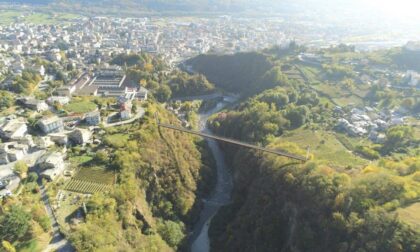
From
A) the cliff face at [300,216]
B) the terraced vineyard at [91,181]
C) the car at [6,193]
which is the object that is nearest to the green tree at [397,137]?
the cliff face at [300,216]

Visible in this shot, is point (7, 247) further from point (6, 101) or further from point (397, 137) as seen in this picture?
point (397, 137)

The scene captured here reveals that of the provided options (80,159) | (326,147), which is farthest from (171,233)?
(326,147)

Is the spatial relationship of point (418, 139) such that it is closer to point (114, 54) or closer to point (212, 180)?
point (212, 180)

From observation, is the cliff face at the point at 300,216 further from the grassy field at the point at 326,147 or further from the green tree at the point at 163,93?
the green tree at the point at 163,93

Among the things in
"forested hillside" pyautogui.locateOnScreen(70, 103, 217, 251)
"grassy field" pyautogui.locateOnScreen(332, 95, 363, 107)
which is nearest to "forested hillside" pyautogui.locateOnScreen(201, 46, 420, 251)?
"grassy field" pyautogui.locateOnScreen(332, 95, 363, 107)

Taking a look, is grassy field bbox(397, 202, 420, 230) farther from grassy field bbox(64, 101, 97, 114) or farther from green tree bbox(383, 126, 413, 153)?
grassy field bbox(64, 101, 97, 114)

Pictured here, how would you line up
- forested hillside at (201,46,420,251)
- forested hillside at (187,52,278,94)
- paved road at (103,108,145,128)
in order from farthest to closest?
forested hillside at (187,52,278,94) → paved road at (103,108,145,128) → forested hillside at (201,46,420,251)
